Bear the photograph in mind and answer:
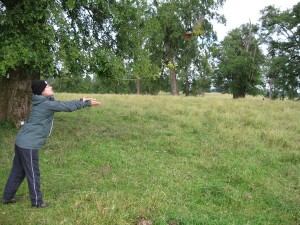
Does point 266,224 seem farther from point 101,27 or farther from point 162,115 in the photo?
point 162,115

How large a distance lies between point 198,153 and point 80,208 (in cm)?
423

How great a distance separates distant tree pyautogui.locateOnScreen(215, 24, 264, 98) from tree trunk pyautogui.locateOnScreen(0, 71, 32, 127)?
27.1 metres

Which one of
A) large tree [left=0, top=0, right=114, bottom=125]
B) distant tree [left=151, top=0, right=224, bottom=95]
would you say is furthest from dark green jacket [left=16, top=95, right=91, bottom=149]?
distant tree [left=151, top=0, right=224, bottom=95]

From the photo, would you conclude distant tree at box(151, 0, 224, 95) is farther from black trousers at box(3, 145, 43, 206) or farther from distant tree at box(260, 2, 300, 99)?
black trousers at box(3, 145, 43, 206)

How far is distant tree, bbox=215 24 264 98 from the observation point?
35.8 m

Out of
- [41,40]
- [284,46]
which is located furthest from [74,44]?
[284,46]

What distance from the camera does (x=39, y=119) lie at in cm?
527

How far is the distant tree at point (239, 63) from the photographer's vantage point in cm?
3581

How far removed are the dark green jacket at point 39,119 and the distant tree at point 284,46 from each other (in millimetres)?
27195

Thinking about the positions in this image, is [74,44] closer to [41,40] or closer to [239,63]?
[41,40]

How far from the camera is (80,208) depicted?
4961 millimetres

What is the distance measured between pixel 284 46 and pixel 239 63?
6.16 m

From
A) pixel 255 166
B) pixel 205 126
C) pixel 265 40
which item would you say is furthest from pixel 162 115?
pixel 265 40

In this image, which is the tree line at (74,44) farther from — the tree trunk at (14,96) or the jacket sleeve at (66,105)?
the jacket sleeve at (66,105)
